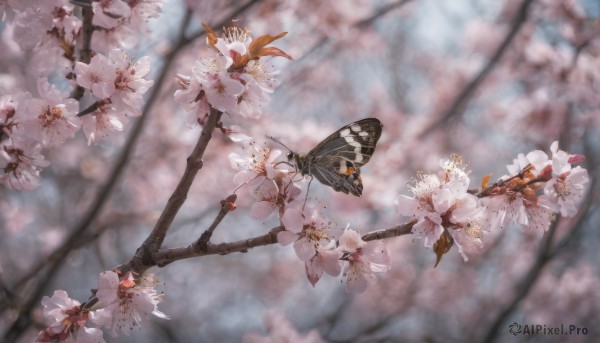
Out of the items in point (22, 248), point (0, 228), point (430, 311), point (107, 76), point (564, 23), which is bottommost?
point (430, 311)

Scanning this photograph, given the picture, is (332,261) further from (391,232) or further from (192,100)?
(192,100)

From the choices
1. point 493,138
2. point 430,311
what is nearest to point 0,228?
point 430,311

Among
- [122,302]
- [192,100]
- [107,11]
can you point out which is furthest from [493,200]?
[107,11]

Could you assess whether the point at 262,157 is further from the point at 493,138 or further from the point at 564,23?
the point at 493,138

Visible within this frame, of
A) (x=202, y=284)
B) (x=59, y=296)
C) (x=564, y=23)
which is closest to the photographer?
(x=59, y=296)

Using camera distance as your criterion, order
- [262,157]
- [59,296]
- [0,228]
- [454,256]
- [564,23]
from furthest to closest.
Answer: [454,256], [0,228], [564,23], [262,157], [59,296]

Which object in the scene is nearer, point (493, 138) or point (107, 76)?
point (107, 76)

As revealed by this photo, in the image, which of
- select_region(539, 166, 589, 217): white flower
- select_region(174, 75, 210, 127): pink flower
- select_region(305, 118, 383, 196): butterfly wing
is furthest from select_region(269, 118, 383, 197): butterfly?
select_region(539, 166, 589, 217): white flower

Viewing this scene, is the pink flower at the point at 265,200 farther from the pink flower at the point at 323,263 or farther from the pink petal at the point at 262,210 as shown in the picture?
the pink flower at the point at 323,263
